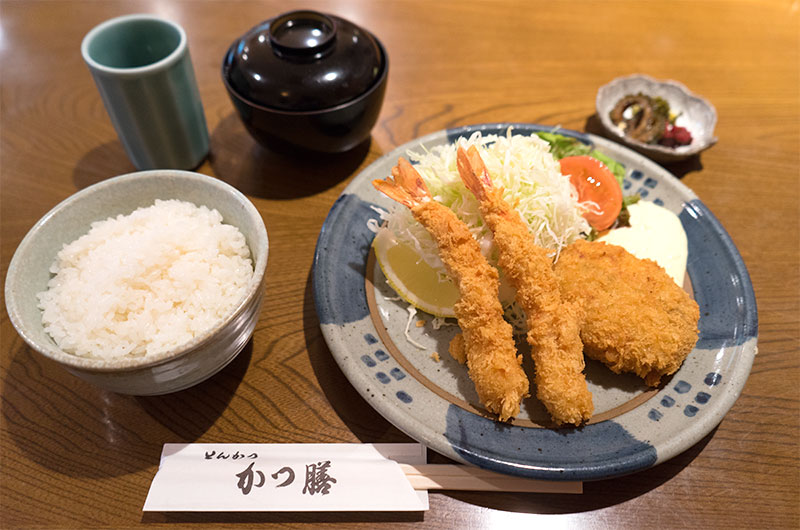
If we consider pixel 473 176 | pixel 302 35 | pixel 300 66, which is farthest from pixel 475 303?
pixel 302 35

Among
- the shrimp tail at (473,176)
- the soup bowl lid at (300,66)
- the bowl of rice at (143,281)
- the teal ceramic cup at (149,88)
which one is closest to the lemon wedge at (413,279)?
the shrimp tail at (473,176)

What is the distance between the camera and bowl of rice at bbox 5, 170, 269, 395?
137cm

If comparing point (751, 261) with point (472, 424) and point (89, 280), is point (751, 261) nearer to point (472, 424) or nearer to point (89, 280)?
point (472, 424)

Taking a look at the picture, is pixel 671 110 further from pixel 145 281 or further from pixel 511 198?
pixel 145 281

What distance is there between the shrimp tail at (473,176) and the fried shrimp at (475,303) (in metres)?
0.13

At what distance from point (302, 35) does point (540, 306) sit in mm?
1359

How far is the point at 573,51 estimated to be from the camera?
301 centimetres

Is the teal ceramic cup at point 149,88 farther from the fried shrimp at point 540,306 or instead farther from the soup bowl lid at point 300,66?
→ the fried shrimp at point 540,306

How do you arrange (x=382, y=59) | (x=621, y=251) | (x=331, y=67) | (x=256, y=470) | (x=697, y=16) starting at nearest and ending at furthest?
(x=256, y=470)
(x=621, y=251)
(x=331, y=67)
(x=382, y=59)
(x=697, y=16)

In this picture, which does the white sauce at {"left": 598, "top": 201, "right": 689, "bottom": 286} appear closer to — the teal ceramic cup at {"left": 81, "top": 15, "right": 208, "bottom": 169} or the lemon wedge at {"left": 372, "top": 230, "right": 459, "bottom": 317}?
the lemon wedge at {"left": 372, "top": 230, "right": 459, "bottom": 317}

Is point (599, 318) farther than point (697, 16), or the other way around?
point (697, 16)

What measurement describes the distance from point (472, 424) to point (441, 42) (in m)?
2.34

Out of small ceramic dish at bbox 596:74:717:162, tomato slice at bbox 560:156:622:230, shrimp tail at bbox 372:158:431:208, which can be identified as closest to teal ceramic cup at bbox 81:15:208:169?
shrimp tail at bbox 372:158:431:208

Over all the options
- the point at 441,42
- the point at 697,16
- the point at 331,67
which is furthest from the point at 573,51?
the point at 331,67
